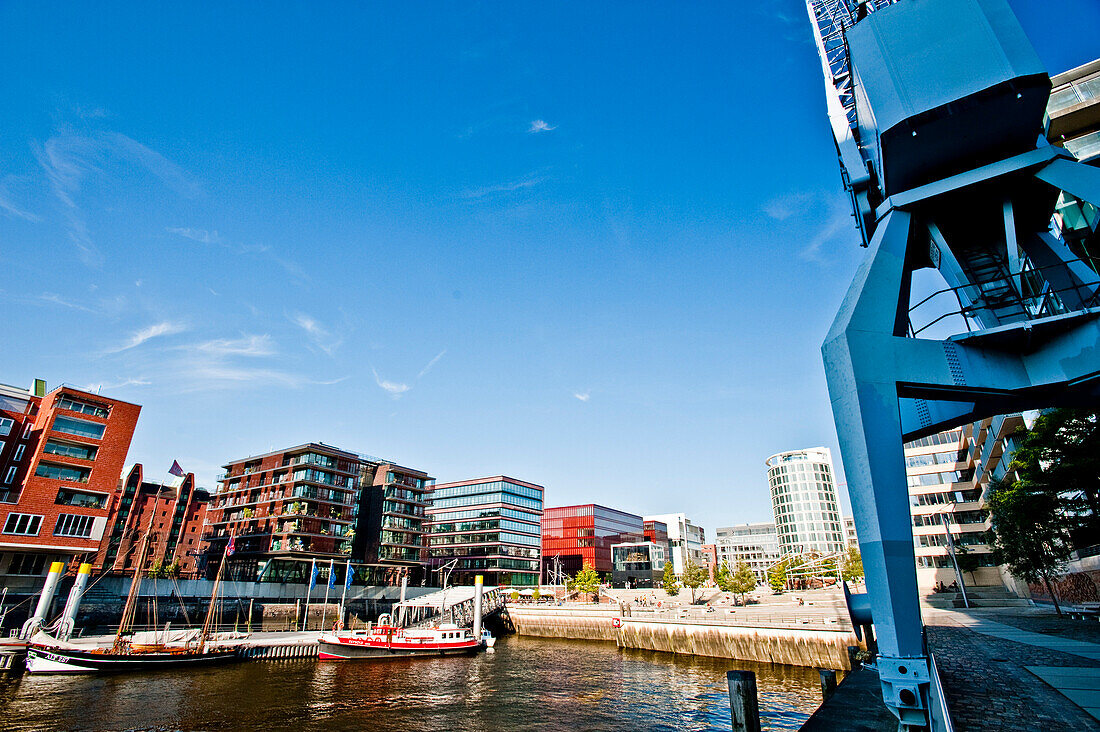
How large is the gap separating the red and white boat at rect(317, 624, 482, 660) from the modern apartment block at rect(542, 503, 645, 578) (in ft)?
Answer: 233

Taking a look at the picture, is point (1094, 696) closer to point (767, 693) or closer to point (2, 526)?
point (767, 693)

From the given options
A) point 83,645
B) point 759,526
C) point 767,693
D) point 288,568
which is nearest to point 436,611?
point 288,568

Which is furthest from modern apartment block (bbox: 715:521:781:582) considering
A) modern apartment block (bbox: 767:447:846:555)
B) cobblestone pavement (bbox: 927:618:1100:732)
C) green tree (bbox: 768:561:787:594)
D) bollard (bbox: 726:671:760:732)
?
bollard (bbox: 726:671:760:732)

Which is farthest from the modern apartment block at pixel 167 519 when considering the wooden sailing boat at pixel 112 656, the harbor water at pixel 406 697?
the harbor water at pixel 406 697

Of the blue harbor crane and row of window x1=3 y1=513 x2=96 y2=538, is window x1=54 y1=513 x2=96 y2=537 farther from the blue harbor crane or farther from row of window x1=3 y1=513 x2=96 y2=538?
the blue harbor crane

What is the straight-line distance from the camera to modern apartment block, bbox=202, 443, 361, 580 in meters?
66.4

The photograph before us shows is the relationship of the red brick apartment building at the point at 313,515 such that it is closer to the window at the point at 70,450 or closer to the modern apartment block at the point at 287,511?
the modern apartment block at the point at 287,511

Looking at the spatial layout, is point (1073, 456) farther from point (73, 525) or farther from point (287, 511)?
point (287, 511)

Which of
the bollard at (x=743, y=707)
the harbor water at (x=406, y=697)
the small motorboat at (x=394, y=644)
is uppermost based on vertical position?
the bollard at (x=743, y=707)

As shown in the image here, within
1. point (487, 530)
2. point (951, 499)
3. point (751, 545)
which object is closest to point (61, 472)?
point (487, 530)

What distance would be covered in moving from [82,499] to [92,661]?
2262 centimetres

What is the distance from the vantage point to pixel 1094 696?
11.0 meters

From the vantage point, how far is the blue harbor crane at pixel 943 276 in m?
8.92

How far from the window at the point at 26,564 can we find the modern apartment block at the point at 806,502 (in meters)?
148
